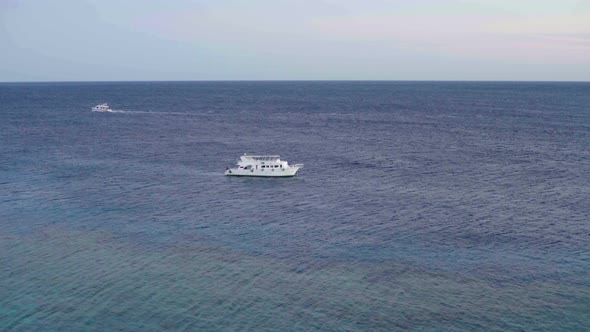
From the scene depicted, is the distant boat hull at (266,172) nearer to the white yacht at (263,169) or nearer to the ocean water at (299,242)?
the white yacht at (263,169)

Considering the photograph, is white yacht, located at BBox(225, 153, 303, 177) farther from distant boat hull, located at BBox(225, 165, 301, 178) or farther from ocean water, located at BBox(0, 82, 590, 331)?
ocean water, located at BBox(0, 82, 590, 331)

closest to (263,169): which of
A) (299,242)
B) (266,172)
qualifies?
(266,172)

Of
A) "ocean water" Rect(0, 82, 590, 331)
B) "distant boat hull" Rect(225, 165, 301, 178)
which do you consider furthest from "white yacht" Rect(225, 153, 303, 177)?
"ocean water" Rect(0, 82, 590, 331)

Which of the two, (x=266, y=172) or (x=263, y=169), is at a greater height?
(x=263, y=169)

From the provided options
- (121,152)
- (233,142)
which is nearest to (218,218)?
(121,152)

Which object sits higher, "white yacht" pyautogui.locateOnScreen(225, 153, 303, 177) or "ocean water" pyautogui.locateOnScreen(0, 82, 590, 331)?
"white yacht" pyautogui.locateOnScreen(225, 153, 303, 177)

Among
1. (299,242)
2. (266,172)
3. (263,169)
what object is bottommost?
(299,242)

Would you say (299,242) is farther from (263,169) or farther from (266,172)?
(263,169)

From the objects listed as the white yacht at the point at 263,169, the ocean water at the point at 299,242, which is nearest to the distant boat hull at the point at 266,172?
the white yacht at the point at 263,169
